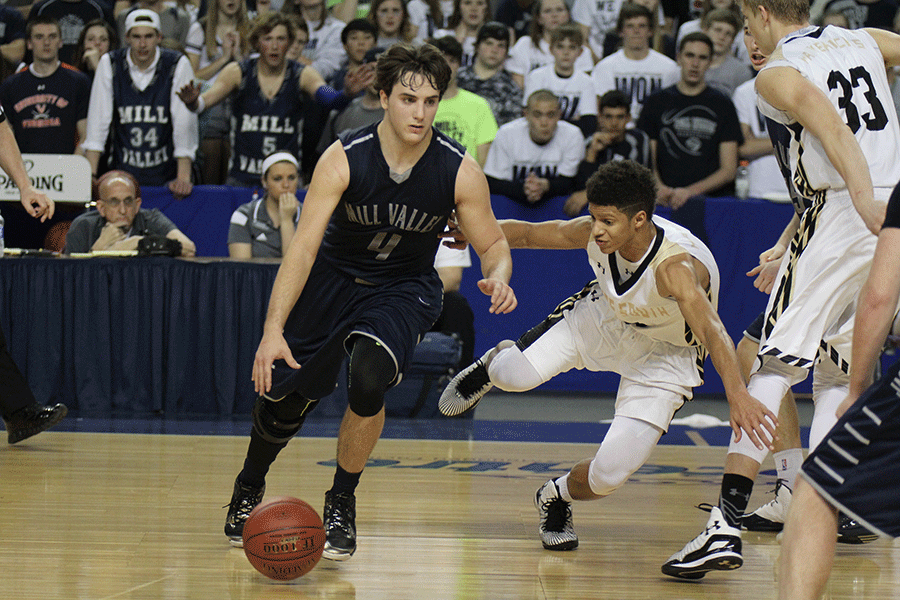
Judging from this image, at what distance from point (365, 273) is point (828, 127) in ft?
5.40

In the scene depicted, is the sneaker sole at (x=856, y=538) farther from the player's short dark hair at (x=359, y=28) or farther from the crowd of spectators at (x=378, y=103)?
the player's short dark hair at (x=359, y=28)

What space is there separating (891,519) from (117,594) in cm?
221

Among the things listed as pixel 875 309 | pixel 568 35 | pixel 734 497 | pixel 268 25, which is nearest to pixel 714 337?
pixel 734 497

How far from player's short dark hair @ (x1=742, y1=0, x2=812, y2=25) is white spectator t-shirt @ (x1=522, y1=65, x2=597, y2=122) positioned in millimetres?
4912

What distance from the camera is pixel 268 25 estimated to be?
786cm

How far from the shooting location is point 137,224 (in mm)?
7324

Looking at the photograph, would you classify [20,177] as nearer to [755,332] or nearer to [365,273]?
[365,273]

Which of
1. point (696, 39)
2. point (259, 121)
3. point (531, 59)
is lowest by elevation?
point (259, 121)

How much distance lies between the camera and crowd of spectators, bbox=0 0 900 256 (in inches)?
307

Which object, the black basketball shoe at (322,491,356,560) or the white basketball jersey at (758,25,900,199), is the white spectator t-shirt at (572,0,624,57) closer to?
the white basketball jersey at (758,25,900,199)

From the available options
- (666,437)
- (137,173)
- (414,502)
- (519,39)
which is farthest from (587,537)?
(519,39)

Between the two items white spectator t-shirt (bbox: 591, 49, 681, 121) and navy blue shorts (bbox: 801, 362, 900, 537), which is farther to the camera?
white spectator t-shirt (bbox: 591, 49, 681, 121)

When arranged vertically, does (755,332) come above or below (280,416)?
above

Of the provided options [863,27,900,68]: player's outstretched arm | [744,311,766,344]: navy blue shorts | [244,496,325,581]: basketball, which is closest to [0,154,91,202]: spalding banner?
[244,496,325,581]: basketball
